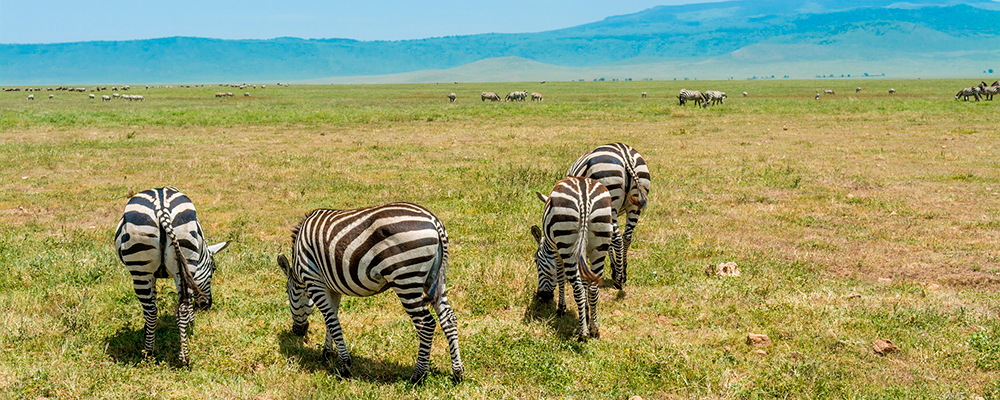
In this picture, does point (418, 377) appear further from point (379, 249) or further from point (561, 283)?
point (561, 283)

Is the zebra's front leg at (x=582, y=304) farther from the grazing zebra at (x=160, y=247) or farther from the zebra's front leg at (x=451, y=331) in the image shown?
the grazing zebra at (x=160, y=247)

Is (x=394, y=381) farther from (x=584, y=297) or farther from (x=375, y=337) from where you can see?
(x=584, y=297)

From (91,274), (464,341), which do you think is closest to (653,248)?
(464,341)

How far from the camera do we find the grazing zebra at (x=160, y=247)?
680 centimetres

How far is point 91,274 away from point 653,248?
8.88m

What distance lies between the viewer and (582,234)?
7461mm

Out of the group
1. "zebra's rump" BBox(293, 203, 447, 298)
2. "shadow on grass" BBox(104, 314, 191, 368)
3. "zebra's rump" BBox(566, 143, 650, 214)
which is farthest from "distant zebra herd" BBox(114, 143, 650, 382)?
"zebra's rump" BBox(566, 143, 650, 214)

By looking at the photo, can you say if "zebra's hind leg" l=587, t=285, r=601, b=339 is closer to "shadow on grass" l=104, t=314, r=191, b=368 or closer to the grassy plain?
the grassy plain

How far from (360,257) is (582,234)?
258 centimetres

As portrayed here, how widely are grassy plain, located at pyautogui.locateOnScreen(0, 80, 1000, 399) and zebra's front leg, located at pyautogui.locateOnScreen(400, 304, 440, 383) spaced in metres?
0.16

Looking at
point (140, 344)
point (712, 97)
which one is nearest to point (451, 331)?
point (140, 344)

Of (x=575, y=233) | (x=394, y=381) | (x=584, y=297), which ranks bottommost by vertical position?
(x=394, y=381)

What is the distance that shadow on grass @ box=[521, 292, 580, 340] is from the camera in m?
8.09

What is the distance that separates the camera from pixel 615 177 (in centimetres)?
956
